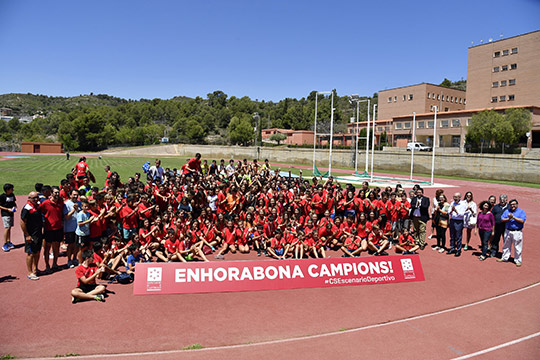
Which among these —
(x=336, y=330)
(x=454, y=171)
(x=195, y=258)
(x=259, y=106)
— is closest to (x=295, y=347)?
(x=336, y=330)

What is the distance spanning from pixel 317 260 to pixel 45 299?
5935 mm

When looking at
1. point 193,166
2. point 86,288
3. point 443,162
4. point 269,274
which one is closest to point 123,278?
point 86,288

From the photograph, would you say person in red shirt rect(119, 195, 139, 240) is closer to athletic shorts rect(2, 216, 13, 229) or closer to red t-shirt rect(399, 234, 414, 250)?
athletic shorts rect(2, 216, 13, 229)

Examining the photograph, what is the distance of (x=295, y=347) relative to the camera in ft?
19.1

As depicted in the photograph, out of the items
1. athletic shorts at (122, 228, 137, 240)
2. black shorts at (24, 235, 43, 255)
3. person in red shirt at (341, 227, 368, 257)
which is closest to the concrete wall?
person in red shirt at (341, 227, 368, 257)

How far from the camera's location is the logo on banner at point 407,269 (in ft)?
28.5

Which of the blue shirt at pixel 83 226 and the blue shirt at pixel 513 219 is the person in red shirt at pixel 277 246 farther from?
the blue shirt at pixel 513 219

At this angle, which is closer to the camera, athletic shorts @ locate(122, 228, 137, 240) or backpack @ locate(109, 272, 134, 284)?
backpack @ locate(109, 272, 134, 284)

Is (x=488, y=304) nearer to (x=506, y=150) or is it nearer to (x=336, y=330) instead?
(x=336, y=330)

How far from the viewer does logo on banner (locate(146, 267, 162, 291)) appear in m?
7.49

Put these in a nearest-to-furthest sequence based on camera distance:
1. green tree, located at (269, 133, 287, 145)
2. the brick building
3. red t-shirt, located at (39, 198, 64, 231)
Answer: red t-shirt, located at (39, 198, 64, 231) < the brick building < green tree, located at (269, 133, 287, 145)

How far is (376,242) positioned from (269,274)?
455 cm

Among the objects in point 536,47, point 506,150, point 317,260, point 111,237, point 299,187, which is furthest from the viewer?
point 536,47

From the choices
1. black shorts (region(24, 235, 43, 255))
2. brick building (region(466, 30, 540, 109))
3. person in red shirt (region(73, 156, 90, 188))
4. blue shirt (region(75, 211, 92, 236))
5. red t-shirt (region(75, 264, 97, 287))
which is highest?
brick building (region(466, 30, 540, 109))
